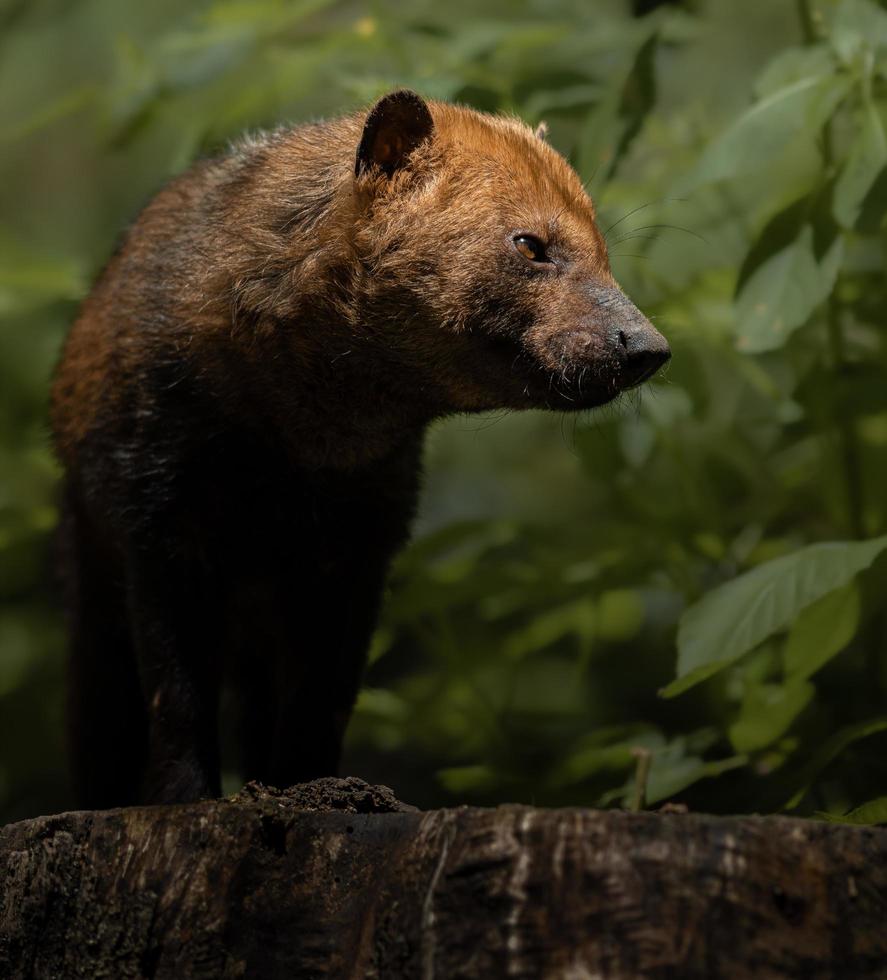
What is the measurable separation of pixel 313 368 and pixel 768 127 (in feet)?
3.85

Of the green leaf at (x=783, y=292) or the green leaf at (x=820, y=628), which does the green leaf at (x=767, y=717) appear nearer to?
the green leaf at (x=820, y=628)

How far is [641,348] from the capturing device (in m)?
2.62

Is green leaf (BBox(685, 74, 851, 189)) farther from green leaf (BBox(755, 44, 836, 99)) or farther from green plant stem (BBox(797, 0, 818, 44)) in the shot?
green plant stem (BBox(797, 0, 818, 44))

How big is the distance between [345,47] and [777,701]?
2.28 m

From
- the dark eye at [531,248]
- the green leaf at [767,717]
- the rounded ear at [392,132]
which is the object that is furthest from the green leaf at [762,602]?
the rounded ear at [392,132]

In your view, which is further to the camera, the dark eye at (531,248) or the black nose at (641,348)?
the dark eye at (531,248)

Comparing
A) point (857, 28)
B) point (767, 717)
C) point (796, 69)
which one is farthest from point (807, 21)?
point (767, 717)

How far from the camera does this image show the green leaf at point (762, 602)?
257cm

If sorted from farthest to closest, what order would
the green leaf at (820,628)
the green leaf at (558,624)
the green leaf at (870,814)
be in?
the green leaf at (558,624) < the green leaf at (820,628) < the green leaf at (870,814)

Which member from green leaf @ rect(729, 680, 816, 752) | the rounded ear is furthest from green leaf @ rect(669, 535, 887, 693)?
the rounded ear

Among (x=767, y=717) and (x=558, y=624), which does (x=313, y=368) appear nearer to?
(x=767, y=717)

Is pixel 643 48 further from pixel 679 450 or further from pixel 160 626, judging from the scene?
pixel 160 626

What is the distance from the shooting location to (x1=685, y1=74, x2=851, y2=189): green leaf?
10.1ft

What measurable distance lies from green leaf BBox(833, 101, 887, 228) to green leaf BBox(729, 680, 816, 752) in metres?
1.04
